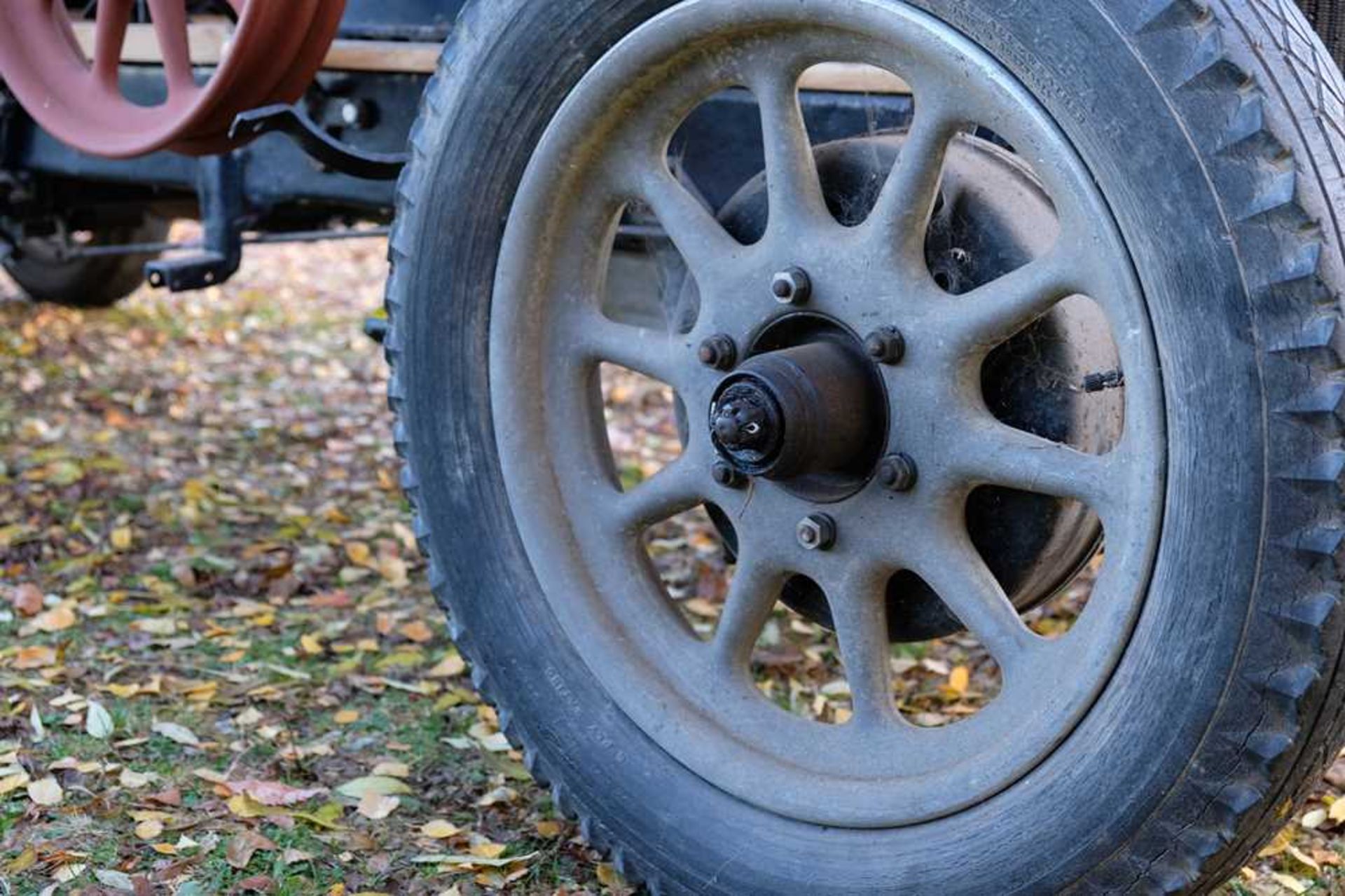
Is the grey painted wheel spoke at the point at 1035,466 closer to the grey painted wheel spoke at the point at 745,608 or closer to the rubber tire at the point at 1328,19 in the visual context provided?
the grey painted wheel spoke at the point at 745,608

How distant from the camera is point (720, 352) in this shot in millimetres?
2221

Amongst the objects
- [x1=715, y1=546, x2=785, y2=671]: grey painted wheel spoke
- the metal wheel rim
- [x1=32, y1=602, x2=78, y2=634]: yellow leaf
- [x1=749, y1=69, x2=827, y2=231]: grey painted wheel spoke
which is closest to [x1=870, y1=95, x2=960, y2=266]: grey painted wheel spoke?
the metal wheel rim

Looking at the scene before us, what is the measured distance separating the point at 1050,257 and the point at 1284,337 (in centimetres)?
30

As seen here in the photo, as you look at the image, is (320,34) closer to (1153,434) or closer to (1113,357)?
(1113,357)

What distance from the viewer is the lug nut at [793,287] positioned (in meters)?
2.13

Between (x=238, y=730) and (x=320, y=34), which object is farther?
(x=238, y=730)

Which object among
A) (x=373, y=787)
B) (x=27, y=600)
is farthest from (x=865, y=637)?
(x=27, y=600)

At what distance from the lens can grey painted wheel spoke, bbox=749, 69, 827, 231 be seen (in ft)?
7.06

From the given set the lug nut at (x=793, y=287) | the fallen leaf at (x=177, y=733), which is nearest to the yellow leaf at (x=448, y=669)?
the fallen leaf at (x=177, y=733)

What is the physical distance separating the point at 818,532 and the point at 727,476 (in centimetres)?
16

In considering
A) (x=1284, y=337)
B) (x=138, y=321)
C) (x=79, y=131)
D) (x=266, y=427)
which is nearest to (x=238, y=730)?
(x=79, y=131)

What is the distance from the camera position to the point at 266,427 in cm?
534

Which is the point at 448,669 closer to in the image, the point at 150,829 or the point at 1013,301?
the point at 150,829

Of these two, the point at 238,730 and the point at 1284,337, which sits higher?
the point at 1284,337
